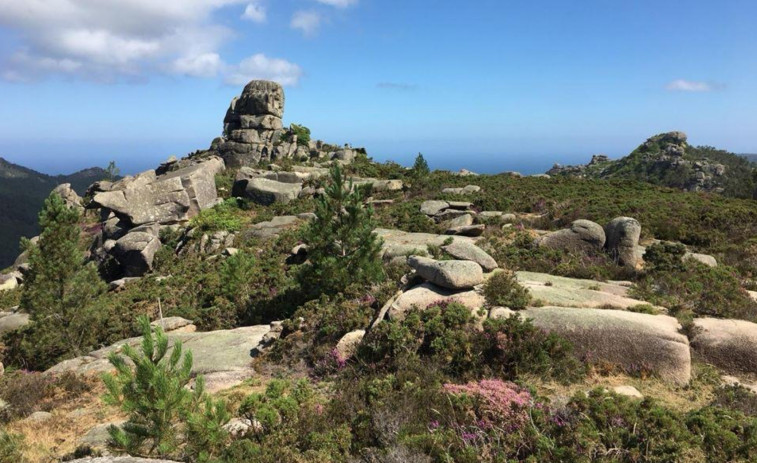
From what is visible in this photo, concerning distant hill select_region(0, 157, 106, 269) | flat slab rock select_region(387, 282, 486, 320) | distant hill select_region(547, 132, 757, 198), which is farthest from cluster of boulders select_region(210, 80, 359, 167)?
distant hill select_region(547, 132, 757, 198)

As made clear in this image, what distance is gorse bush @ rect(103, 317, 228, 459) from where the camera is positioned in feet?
22.1

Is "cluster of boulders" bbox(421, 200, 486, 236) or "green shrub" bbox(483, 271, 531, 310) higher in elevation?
"cluster of boulders" bbox(421, 200, 486, 236)

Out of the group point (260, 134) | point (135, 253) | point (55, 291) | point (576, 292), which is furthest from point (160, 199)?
point (576, 292)

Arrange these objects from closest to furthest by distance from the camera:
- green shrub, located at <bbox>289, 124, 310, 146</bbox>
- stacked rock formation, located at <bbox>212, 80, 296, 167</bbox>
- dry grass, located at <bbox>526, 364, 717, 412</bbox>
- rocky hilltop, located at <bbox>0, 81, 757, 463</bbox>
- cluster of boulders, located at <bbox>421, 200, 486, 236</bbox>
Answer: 1. rocky hilltop, located at <bbox>0, 81, 757, 463</bbox>
2. dry grass, located at <bbox>526, 364, 717, 412</bbox>
3. cluster of boulders, located at <bbox>421, 200, 486, 236</bbox>
4. stacked rock formation, located at <bbox>212, 80, 296, 167</bbox>
5. green shrub, located at <bbox>289, 124, 310, 146</bbox>

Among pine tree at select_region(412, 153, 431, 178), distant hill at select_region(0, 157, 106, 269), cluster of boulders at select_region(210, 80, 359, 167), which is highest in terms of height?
cluster of boulders at select_region(210, 80, 359, 167)

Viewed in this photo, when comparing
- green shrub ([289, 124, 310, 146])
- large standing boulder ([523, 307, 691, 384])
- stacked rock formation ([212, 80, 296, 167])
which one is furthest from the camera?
green shrub ([289, 124, 310, 146])

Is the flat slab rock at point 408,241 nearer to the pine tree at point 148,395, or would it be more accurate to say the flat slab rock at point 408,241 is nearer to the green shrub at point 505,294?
the green shrub at point 505,294

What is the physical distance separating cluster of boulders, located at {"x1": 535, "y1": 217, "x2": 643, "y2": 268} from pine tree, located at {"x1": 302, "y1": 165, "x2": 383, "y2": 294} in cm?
1003

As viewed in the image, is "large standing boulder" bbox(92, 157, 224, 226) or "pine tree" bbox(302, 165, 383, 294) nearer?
"pine tree" bbox(302, 165, 383, 294)

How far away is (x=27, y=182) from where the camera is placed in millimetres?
180375

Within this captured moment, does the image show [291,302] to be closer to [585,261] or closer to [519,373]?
[519,373]

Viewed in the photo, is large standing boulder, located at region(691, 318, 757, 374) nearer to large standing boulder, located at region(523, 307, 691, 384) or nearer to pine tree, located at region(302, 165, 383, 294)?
large standing boulder, located at region(523, 307, 691, 384)

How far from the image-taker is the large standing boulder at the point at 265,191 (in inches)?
1496

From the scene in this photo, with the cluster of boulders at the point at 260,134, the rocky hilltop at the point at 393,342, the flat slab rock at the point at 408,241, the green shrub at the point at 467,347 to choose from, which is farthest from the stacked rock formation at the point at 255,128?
the green shrub at the point at 467,347
